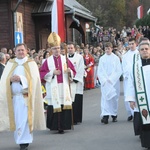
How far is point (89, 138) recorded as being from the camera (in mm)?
8523

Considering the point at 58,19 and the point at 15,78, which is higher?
the point at 58,19

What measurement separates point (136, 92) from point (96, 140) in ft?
5.18

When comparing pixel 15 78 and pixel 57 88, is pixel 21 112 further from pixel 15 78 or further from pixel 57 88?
pixel 57 88

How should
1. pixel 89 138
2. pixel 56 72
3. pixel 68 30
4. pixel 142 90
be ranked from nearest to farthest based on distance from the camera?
pixel 142 90
pixel 89 138
pixel 56 72
pixel 68 30

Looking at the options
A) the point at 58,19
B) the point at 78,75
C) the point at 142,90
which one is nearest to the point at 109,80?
the point at 78,75

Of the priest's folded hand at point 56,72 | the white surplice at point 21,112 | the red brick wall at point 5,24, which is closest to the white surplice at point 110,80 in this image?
the priest's folded hand at point 56,72

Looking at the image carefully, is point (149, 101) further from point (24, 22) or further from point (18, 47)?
point (24, 22)

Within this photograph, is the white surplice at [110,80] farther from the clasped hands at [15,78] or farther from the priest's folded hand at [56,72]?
the clasped hands at [15,78]

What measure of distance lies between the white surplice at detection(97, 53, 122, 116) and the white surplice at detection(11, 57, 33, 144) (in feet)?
10.4

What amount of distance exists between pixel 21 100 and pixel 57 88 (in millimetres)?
1756

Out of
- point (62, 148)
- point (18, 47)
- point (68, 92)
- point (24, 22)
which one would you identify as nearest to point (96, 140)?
point (62, 148)

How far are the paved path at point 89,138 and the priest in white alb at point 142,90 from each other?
46cm

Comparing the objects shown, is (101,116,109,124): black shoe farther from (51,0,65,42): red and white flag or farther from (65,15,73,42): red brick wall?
(65,15,73,42): red brick wall

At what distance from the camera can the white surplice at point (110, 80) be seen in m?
10.5
